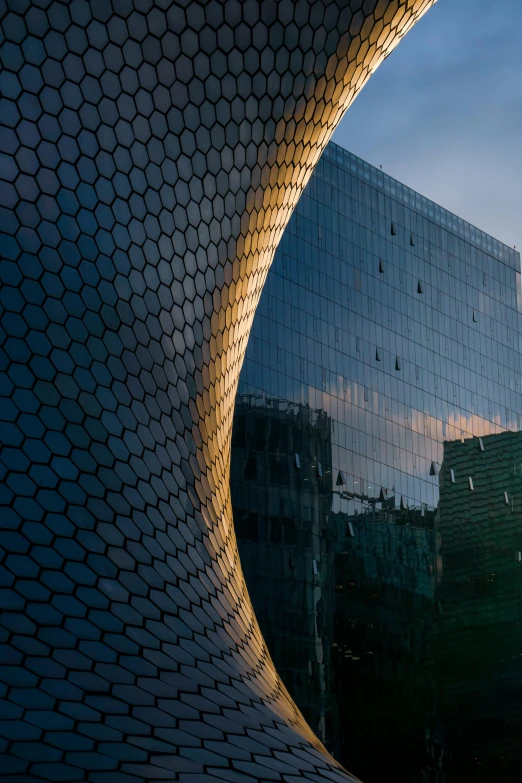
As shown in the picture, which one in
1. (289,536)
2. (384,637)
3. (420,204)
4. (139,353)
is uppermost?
(420,204)

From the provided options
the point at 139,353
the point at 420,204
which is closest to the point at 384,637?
the point at 420,204

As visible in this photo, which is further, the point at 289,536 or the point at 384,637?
the point at 384,637

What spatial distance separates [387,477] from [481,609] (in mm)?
10099

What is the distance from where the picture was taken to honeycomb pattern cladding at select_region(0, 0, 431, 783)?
8.45 metres

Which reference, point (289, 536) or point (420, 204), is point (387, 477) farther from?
point (420, 204)

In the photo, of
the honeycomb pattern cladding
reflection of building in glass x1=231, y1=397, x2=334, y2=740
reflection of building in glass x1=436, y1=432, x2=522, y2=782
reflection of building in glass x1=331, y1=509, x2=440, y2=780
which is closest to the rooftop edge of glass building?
reflection of building in glass x1=436, y1=432, x2=522, y2=782

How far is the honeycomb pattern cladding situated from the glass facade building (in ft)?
69.4

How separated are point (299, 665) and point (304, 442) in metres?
6.77

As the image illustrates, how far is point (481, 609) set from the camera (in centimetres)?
4694

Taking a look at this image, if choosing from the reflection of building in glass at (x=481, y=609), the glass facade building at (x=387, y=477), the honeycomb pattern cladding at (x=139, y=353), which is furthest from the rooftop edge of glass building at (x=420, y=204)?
the honeycomb pattern cladding at (x=139, y=353)

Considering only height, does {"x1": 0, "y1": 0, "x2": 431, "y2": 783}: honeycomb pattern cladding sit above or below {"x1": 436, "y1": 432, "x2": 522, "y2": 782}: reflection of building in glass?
below

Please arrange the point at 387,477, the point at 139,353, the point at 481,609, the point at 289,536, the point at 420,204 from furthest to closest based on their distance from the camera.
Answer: the point at 481,609
the point at 420,204
the point at 387,477
the point at 289,536
the point at 139,353

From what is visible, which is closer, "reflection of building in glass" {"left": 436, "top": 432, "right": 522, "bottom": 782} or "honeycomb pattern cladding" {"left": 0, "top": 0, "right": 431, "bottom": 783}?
"honeycomb pattern cladding" {"left": 0, "top": 0, "right": 431, "bottom": 783}

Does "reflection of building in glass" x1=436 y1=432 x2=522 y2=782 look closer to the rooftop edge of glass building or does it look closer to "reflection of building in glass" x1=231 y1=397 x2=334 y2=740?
the rooftop edge of glass building
